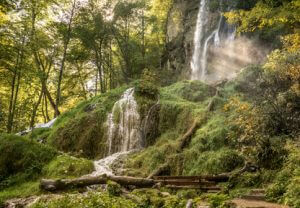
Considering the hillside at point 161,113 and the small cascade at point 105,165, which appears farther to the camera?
the small cascade at point 105,165

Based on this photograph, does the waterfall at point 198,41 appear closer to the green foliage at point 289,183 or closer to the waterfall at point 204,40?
the waterfall at point 204,40

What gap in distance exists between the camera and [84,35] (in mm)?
26875

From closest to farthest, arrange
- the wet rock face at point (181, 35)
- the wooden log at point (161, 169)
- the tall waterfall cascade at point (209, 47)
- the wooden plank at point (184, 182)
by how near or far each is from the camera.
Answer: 1. the wooden plank at point (184, 182)
2. the wooden log at point (161, 169)
3. the tall waterfall cascade at point (209, 47)
4. the wet rock face at point (181, 35)

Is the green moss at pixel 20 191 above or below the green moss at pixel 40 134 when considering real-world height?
below

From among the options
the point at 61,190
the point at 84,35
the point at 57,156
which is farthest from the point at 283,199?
the point at 84,35

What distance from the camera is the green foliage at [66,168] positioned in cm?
1157

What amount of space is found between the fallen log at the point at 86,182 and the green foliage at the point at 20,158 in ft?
6.81

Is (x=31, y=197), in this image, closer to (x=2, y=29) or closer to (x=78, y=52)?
(x=2, y=29)

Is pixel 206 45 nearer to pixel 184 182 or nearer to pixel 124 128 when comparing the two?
pixel 124 128

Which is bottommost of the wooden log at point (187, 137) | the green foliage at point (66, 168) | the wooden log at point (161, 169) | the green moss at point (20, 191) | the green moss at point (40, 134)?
the green moss at point (20, 191)

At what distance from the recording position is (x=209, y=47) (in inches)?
1024

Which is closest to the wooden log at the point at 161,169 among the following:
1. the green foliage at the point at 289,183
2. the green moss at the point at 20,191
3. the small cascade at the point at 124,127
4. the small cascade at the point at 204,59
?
the small cascade at the point at 124,127

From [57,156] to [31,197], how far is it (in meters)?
3.01

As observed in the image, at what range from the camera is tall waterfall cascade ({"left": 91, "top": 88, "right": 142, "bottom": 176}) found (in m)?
16.8
